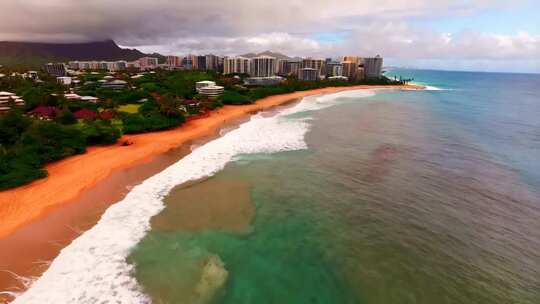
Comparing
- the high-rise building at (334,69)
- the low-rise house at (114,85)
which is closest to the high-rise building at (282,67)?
the high-rise building at (334,69)

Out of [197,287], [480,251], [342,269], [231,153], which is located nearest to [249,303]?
[197,287]

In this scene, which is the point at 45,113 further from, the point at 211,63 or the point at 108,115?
the point at 211,63

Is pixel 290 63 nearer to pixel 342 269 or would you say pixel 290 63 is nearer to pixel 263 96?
pixel 263 96

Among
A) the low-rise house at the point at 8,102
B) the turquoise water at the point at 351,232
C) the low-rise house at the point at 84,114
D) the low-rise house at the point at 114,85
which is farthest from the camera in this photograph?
the low-rise house at the point at 114,85

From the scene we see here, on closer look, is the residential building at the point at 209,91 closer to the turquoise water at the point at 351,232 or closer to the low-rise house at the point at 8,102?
the low-rise house at the point at 8,102

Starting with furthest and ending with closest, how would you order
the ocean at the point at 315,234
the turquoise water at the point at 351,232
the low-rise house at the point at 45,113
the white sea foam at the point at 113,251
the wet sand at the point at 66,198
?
the low-rise house at the point at 45,113 → the wet sand at the point at 66,198 → the turquoise water at the point at 351,232 → the ocean at the point at 315,234 → the white sea foam at the point at 113,251

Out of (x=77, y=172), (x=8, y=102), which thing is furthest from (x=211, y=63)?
(x=77, y=172)

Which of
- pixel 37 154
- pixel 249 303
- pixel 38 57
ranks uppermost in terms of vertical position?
pixel 38 57
